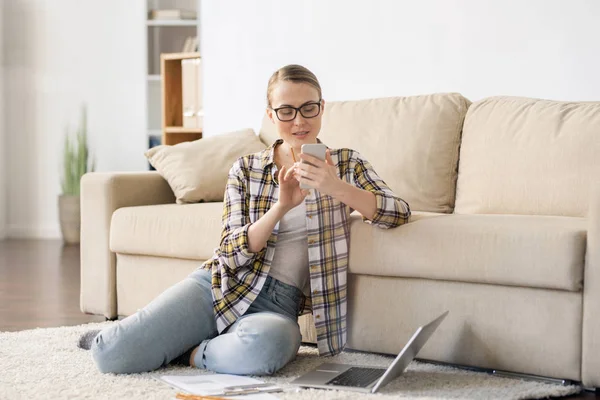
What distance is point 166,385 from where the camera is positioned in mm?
2145

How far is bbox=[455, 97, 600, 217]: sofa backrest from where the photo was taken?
2635 mm

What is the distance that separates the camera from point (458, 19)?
3.55 m

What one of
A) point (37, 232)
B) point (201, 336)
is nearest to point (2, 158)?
point (37, 232)

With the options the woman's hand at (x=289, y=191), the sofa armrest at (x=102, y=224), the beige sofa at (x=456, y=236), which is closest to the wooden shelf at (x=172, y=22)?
the beige sofa at (x=456, y=236)

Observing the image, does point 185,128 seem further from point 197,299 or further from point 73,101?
point 197,299

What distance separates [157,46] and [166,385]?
4476 millimetres

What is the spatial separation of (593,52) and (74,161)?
13.1 ft

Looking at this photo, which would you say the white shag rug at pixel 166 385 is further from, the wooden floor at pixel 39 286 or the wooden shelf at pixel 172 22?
the wooden shelf at pixel 172 22

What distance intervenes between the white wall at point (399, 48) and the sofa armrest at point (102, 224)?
113 centimetres

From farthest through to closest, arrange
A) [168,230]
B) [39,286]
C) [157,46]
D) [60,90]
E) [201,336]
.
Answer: [60,90] → [157,46] → [39,286] → [168,230] → [201,336]

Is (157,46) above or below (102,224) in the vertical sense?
above

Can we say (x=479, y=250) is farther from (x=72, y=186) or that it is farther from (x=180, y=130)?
(x=72, y=186)

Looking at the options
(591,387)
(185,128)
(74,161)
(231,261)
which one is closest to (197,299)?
(231,261)

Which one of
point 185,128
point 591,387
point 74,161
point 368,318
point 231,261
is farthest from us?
point 74,161
